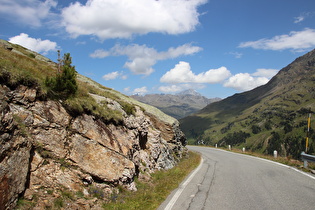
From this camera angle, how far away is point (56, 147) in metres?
8.45

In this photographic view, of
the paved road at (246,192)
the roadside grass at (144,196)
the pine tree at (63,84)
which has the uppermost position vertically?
the pine tree at (63,84)

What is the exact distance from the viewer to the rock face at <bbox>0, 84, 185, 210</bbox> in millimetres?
6391

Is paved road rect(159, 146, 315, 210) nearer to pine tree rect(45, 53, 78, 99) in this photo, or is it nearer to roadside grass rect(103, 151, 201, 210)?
roadside grass rect(103, 151, 201, 210)

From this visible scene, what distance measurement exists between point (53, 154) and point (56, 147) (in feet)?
1.07

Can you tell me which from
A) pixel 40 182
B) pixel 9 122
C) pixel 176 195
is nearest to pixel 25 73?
pixel 9 122

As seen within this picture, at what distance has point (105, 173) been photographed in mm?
9367

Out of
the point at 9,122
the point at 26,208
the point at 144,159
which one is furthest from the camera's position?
the point at 144,159

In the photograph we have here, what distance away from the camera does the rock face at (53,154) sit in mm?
6391

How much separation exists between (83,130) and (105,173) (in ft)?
7.00

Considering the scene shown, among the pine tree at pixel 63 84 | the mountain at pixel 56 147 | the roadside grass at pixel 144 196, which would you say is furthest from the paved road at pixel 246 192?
the pine tree at pixel 63 84

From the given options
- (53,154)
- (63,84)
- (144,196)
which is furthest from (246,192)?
(63,84)

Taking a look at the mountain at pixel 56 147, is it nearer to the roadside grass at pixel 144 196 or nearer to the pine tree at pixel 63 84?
the pine tree at pixel 63 84

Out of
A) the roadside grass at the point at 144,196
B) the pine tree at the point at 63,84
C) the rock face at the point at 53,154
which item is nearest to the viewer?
the rock face at the point at 53,154

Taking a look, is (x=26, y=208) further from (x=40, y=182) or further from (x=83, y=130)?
(x=83, y=130)
